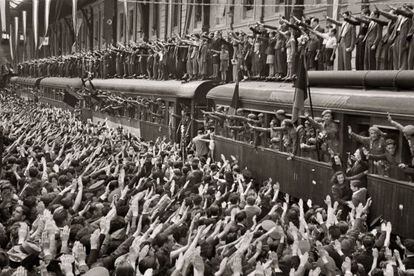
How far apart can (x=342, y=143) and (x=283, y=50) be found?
8.08 metres

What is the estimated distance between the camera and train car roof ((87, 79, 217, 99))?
74.7ft

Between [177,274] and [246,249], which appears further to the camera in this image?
[246,249]

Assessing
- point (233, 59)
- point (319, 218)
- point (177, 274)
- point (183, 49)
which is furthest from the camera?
point (183, 49)

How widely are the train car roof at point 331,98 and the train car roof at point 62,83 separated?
78.1 feet

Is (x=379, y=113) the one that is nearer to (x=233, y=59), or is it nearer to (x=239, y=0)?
(x=233, y=59)

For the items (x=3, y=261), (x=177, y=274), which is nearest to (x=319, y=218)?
(x=177, y=274)

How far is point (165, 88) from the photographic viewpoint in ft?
84.0

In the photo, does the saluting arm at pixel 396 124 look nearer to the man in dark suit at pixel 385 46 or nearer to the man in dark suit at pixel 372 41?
the man in dark suit at pixel 385 46

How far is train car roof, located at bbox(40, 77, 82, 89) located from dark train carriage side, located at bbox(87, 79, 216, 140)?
375 inches

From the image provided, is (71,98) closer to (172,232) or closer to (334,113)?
(334,113)

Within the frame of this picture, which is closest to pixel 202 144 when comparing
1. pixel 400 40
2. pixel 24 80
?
pixel 400 40

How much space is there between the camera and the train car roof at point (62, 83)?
42.8 metres

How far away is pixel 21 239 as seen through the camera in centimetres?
743

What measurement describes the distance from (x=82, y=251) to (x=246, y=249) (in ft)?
5.48
